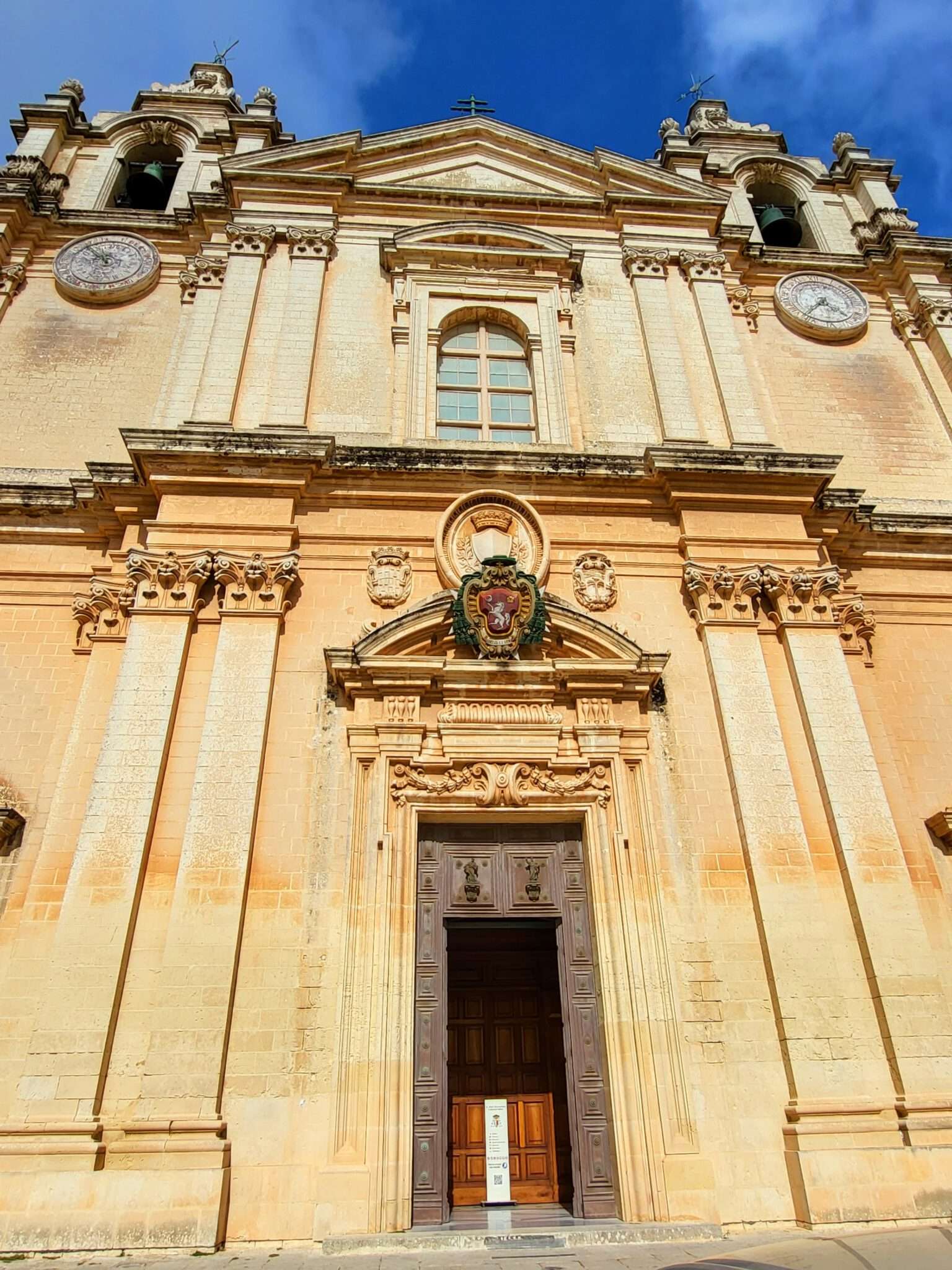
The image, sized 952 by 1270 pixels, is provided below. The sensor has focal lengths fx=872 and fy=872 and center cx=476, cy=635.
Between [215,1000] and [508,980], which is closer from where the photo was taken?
[215,1000]

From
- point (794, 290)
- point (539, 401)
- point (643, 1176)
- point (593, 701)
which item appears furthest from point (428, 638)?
point (794, 290)

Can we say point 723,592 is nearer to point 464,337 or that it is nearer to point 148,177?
point 464,337

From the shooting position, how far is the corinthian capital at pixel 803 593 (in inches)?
427

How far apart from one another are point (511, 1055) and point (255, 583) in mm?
6432

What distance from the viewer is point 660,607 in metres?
11.1

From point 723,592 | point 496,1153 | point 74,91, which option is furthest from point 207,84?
point 496,1153

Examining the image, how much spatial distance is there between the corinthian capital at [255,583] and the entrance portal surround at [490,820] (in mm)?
986

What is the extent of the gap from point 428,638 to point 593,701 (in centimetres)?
210

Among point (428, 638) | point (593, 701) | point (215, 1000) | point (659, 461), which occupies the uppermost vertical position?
point (659, 461)

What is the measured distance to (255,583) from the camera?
10.4 metres

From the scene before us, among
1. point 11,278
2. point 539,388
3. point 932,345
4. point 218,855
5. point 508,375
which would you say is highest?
point 11,278

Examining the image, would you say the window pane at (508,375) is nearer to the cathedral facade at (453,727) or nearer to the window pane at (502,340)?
the cathedral facade at (453,727)

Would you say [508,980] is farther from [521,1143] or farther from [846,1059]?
[846,1059]

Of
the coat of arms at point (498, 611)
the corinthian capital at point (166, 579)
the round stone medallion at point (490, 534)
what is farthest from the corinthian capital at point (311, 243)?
the coat of arms at point (498, 611)
